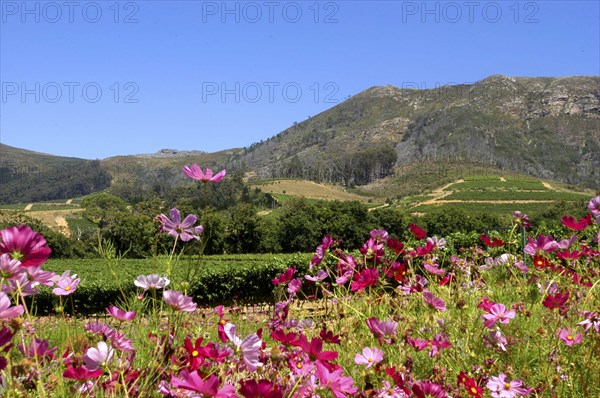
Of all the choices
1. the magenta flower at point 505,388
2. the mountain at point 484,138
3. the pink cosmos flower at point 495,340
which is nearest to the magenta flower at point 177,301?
the magenta flower at point 505,388

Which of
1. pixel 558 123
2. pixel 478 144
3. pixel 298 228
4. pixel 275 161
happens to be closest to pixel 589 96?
pixel 558 123

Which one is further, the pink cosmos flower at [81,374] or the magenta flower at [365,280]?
the magenta flower at [365,280]

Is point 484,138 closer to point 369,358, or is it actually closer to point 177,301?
point 369,358

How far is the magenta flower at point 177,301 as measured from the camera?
1.42m

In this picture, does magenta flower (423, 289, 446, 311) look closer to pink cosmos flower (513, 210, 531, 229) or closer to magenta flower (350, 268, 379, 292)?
magenta flower (350, 268, 379, 292)

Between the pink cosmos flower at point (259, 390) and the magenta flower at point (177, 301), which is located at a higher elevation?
the magenta flower at point (177, 301)

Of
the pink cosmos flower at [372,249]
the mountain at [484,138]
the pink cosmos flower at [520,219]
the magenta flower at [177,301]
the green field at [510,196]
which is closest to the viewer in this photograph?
the magenta flower at [177,301]

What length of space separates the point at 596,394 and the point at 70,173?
195 meters

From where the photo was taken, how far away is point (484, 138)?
5733 inches

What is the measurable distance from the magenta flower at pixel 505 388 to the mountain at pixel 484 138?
130 metres

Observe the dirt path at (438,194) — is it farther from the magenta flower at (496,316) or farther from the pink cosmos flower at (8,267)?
the pink cosmos flower at (8,267)

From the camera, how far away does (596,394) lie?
2201mm

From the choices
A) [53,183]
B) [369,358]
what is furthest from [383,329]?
[53,183]

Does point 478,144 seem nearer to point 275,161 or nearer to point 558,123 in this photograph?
point 558,123
